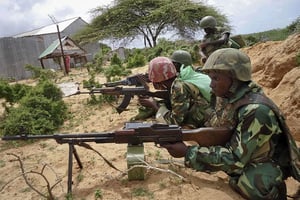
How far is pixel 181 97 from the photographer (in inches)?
169

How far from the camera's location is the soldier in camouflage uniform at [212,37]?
6.77 metres

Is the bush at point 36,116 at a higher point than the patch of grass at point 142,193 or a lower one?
higher


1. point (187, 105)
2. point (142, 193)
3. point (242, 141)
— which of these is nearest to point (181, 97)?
point (187, 105)

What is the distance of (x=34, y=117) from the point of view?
6566 millimetres

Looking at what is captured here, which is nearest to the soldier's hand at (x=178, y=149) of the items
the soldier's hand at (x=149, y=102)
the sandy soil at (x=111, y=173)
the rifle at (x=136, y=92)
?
the sandy soil at (x=111, y=173)

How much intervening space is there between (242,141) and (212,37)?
4774 mm

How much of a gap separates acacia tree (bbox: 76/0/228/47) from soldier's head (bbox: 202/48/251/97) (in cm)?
1989

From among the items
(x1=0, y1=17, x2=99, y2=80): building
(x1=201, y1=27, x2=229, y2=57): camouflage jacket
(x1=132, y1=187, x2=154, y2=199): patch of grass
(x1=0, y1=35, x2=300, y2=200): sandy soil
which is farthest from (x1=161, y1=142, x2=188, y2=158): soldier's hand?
(x1=0, y1=17, x2=99, y2=80): building

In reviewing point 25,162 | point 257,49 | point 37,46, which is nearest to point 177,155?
point 25,162

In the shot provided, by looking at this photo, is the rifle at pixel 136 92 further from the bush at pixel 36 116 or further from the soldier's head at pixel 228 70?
the soldier's head at pixel 228 70

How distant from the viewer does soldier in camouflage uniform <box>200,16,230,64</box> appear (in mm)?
6770

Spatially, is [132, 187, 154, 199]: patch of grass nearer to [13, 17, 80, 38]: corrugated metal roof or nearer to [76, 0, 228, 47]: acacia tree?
[76, 0, 228, 47]: acacia tree

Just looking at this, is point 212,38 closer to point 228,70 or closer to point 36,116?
point 36,116

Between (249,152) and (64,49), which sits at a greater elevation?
(64,49)
